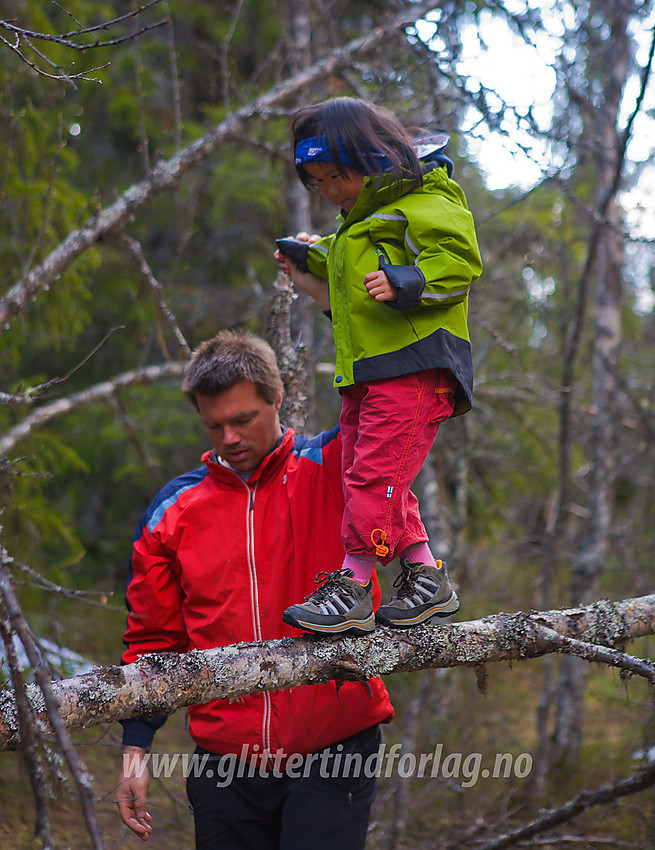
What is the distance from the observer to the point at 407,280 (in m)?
2.04

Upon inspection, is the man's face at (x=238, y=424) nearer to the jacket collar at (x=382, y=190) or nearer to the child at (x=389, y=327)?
the child at (x=389, y=327)

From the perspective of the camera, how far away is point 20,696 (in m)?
1.10

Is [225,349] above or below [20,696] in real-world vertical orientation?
above

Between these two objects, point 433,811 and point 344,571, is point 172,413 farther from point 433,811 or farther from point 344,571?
point 344,571

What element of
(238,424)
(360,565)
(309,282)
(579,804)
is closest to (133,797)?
(360,565)

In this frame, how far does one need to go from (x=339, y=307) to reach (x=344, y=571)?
865mm

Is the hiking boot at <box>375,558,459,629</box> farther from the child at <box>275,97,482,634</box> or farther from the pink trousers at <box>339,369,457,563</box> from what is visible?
the pink trousers at <box>339,369,457,563</box>

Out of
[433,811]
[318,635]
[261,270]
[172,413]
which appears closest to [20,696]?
[318,635]

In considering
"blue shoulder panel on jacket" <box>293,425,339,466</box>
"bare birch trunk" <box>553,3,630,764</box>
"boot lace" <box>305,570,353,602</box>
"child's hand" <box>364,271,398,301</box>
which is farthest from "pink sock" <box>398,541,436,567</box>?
"bare birch trunk" <box>553,3,630,764</box>

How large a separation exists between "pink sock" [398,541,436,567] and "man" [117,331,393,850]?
163 millimetres

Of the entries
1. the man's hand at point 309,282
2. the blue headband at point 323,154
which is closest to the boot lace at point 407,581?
the man's hand at point 309,282

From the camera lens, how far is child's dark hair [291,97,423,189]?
7.22 feet

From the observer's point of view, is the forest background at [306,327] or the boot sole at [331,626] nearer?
the boot sole at [331,626]

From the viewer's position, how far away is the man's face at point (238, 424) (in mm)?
2363
